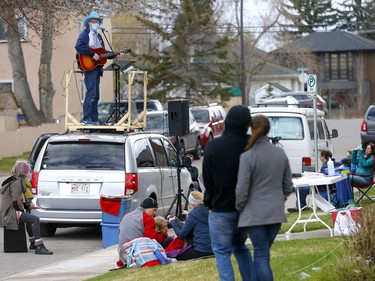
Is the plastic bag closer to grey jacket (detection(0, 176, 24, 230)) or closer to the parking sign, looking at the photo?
grey jacket (detection(0, 176, 24, 230))

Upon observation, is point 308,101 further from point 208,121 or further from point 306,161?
point 306,161

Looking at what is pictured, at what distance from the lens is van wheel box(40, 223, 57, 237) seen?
17.3 meters

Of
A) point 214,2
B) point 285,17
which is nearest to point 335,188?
point 214,2

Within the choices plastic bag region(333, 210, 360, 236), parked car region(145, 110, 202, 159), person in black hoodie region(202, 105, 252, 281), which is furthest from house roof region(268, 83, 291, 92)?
person in black hoodie region(202, 105, 252, 281)

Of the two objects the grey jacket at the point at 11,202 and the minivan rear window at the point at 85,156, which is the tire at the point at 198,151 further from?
the grey jacket at the point at 11,202

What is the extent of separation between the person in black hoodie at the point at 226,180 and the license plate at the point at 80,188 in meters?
7.57

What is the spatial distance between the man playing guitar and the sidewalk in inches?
156

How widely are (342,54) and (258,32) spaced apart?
15430 millimetres

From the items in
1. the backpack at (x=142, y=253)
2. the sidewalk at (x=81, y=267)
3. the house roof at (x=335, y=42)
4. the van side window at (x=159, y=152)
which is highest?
the house roof at (x=335, y=42)

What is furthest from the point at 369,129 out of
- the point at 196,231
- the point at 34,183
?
the point at 196,231

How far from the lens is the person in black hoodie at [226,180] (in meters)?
8.90

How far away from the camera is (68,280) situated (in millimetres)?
12656

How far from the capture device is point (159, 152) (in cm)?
1833

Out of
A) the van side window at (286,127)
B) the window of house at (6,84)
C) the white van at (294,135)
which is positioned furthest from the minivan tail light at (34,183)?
the window of house at (6,84)
